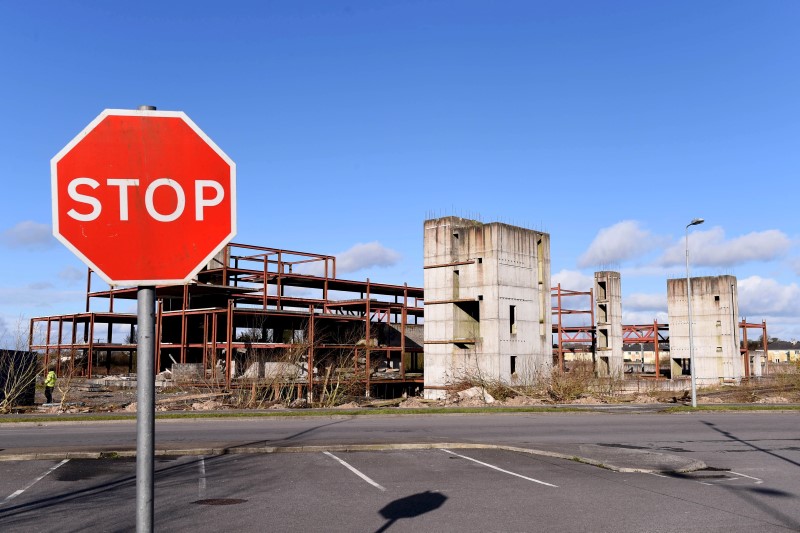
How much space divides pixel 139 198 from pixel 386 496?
30.6ft

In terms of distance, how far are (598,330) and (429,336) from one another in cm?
3004

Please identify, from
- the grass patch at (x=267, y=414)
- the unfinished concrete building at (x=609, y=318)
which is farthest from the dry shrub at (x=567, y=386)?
the unfinished concrete building at (x=609, y=318)

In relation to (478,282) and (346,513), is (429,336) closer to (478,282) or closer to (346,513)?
(478,282)

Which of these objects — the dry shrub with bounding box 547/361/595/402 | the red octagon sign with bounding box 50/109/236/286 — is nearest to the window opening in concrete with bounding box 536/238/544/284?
the dry shrub with bounding box 547/361/595/402

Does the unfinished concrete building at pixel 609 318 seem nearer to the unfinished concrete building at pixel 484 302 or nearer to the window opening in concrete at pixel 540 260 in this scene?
the window opening in concrete at pixel 540 260

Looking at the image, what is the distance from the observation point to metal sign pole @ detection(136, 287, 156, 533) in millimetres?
A: 2811

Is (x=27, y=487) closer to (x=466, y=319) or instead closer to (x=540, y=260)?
(x=466, y=319)

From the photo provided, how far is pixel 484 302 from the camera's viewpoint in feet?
152

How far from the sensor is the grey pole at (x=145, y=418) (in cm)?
281

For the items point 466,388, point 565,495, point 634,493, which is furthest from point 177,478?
point 466,388

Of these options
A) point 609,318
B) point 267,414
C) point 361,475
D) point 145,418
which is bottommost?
point 267,414

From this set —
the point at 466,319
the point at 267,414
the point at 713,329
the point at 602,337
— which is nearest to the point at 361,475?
the point at 267,414

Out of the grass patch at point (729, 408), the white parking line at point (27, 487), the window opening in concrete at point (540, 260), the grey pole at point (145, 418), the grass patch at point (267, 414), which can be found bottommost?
the grass patch at point (729, 408)

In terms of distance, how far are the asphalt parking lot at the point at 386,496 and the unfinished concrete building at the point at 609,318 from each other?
58.8 meters
